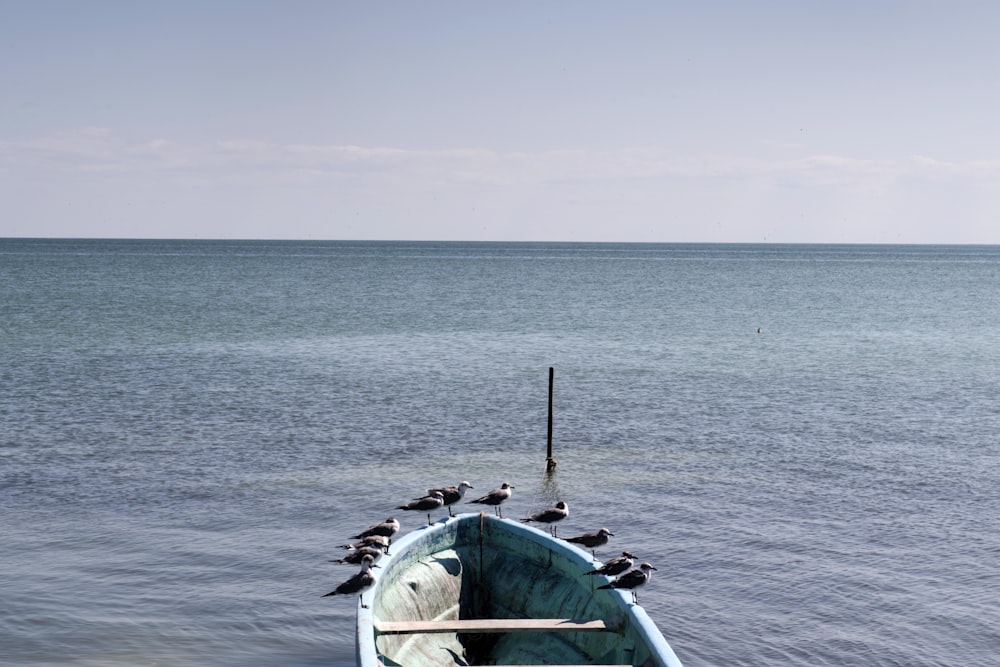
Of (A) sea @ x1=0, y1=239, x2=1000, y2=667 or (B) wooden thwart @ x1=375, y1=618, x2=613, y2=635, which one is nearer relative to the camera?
(B) wooden thwart @ x1=375, y1=618, x2=613, y2=635

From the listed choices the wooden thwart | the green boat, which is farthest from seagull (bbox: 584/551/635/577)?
the wooden thwart

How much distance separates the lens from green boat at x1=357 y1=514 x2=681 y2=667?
1336cm

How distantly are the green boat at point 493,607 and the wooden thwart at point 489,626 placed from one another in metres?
0.01

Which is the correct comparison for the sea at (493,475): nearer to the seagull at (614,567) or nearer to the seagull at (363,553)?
the seagull at (363,553)

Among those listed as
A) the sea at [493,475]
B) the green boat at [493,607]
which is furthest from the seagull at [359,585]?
the sea at [493,475]

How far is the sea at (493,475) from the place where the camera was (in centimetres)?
1775

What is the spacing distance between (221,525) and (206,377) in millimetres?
24433

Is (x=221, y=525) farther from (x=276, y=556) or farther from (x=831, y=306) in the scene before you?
(x=831, y=306)

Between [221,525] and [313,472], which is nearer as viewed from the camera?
[221,525]

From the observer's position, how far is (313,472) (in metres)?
28.3

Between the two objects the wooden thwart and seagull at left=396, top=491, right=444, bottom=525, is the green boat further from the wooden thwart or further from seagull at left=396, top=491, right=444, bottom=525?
seagull at left=396, top=491, right=444, bottom=525

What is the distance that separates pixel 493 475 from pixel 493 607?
12.5 metres

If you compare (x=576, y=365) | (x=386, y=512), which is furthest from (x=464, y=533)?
(x=576, y=365)

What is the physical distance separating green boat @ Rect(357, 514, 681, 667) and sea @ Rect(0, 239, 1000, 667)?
7.51 ft
